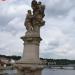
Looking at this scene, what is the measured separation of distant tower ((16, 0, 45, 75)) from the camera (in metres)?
13.7

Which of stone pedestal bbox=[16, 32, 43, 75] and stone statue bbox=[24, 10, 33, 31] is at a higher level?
stone statue bbox=[24, 10, 33, 31]

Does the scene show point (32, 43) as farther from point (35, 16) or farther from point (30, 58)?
point (35, 16)

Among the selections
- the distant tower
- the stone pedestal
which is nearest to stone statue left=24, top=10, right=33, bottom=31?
the distant tower

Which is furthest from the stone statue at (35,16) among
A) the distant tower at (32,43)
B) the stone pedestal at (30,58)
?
the stone pedestal at (30,58)

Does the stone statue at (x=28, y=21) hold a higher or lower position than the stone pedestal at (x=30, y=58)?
higher

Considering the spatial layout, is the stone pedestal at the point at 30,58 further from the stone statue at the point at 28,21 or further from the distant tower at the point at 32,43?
the stone statue at the point at 28,21

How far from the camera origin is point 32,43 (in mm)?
14047

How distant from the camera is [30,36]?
14.0m

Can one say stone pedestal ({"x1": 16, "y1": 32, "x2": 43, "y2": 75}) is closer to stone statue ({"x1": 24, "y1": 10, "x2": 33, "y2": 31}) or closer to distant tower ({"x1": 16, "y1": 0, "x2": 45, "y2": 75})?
distant tower ({"x1": 16, "y1": 0, "x2": 45, "y2": 75})

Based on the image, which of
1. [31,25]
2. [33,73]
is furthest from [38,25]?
[33,73]

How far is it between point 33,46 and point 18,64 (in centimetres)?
109

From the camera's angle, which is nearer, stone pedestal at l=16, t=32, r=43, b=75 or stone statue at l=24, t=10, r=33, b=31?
stone pedestal at l=16, t=32, r=43, b=75

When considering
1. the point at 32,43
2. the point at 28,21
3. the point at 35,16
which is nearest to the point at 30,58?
the point at 32,43

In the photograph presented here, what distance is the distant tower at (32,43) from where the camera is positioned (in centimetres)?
1372
